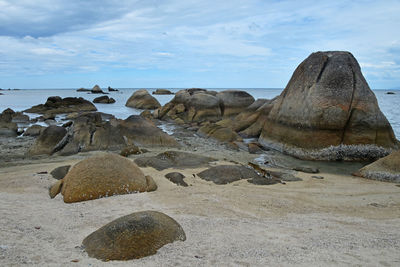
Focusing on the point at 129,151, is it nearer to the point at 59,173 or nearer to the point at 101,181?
the point at 59,173

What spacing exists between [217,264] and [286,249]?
0.85 meters

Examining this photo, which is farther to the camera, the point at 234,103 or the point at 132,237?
the point at 234,103

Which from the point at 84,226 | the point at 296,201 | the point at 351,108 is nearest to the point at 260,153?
the point at 351,108

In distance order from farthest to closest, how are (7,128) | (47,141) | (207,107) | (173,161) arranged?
(207,107), (7,128), (47,141), (173,161)

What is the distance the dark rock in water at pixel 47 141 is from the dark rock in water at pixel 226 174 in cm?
587

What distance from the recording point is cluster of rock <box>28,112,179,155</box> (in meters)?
10.7

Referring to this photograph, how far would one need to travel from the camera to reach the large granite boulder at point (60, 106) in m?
28.3

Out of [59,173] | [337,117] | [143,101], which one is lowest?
[59,173]

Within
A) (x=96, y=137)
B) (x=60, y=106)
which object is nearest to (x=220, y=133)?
(x=96, y=137)

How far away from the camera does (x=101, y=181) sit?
556cm

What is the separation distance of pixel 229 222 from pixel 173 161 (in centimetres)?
430

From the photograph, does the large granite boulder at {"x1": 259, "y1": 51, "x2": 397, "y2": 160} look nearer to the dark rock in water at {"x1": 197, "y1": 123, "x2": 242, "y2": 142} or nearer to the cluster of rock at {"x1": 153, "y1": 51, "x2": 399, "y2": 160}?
the cluster of rock at {"x1": 153, "y1": 51, "x2": 399, "y2": 160}

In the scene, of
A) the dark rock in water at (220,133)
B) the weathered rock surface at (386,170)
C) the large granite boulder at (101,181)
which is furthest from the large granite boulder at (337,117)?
the large granite boulder at (101,181)

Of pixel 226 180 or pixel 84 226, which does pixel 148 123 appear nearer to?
pixel 226 180
